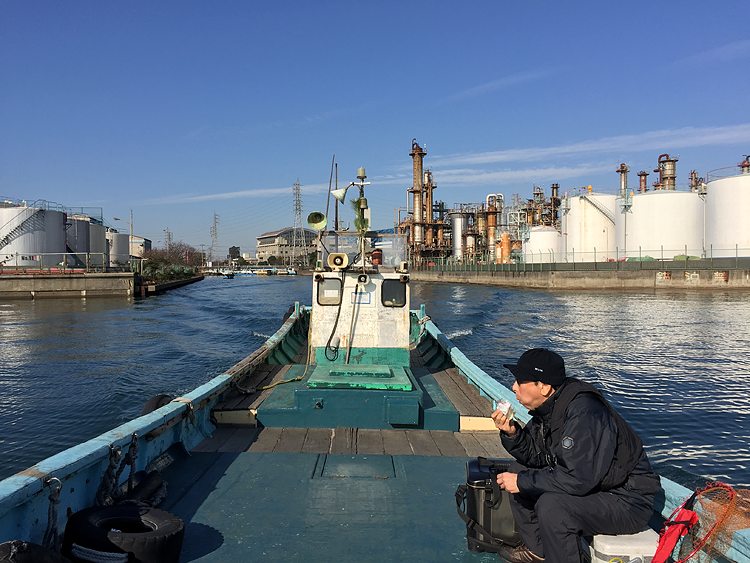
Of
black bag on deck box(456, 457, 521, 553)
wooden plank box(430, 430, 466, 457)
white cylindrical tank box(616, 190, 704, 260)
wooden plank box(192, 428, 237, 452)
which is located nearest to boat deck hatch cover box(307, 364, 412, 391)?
wooden plank box(430, 430, 466, 457)

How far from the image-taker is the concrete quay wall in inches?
1638

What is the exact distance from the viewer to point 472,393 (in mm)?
8594

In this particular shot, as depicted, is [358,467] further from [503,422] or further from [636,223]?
[636,223]

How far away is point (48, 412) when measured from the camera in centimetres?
1209

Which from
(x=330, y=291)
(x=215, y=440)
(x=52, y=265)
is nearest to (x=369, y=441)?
(x=215, y=440)

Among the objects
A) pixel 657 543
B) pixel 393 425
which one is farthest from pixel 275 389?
pixel 657 543

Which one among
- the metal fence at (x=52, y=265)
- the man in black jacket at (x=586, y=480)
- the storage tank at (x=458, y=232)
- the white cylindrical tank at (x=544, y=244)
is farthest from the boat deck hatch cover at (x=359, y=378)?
the storage tank at (x=458, y=232)

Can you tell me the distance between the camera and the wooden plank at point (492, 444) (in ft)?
21.0

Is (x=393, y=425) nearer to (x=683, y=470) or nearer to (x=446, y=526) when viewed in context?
(x=446, y=526)

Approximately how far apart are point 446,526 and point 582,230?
5985 centimetres

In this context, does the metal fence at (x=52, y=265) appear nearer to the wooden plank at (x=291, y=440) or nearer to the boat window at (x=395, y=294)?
the boat window at (x=395, y=294)

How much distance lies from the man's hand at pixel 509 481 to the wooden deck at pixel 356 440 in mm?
2766

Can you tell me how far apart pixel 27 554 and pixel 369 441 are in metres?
4.22

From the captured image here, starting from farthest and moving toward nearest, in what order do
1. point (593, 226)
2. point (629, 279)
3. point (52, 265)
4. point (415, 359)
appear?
point (593, 226) < point (52, 265) < point (629, 279) < point (415, 359)
